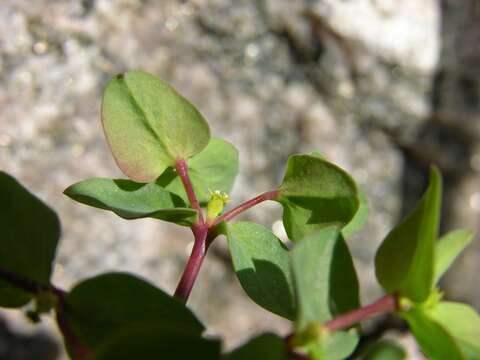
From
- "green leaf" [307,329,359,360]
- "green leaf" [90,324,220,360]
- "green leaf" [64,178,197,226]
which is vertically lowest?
"green leaf" [307,329,359,360]

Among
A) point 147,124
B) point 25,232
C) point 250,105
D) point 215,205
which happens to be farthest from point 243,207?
point 250,105

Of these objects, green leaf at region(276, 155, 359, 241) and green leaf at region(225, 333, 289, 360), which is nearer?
green leaf at region(225, 333, 289, 360)

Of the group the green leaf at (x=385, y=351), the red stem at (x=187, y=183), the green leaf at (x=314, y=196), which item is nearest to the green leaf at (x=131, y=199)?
the red stem at (x=187, y=183)

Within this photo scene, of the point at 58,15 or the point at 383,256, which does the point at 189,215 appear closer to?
the point at 383,256

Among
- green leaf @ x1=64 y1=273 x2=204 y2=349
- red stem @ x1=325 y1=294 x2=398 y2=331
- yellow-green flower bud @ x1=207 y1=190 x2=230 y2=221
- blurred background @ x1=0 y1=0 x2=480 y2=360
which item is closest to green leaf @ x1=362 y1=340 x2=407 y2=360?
red stem @ x1=325 y1=294 x2=398 y2=331

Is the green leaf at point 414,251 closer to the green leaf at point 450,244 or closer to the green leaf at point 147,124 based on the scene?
the green leaf at point 450,244

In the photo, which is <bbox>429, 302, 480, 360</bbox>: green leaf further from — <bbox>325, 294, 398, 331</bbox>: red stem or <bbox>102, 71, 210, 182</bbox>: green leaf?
<bbox>102, 71, 210, 182</bbox>: green leaf
